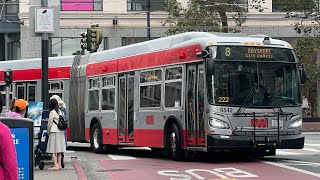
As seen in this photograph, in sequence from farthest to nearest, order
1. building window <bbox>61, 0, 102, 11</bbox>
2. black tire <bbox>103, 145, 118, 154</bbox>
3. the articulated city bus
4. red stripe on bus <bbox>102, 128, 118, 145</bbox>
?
building window <bbox>61, 0, 102, 11</bbox> → black tire <bbox>103, 145, 118, 154</bbox> → red stripe on bus <bbox>102, 128, 118, 145</bbox> → the articulated city bus

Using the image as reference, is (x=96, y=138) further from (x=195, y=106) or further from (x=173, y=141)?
(x=195, y=106)

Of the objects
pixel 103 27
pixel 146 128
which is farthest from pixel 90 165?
pixel 103 27

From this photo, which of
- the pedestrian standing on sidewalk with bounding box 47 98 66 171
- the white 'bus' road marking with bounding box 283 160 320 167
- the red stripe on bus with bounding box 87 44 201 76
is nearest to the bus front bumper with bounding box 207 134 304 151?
the white 'bus' road marking with bounding box 283 160 320 167

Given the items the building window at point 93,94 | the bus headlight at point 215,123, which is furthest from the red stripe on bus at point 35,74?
the bus headlight at point 215,123

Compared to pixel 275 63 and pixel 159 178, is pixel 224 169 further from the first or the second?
pixel 275 63

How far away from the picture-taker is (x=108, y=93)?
74.5ft

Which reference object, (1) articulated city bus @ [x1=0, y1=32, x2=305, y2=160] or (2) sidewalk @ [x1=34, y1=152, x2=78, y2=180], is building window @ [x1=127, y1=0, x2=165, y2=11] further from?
(2) sidewalk @ [x1=34, y1=152, x2=78, y2=180]

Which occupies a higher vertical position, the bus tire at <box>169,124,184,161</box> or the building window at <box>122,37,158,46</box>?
the building window at <box>122,37,158,46</box>

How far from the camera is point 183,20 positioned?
4147 centimetres

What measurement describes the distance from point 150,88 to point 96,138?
4.40m

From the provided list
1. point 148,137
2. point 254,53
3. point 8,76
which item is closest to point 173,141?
point 148,137

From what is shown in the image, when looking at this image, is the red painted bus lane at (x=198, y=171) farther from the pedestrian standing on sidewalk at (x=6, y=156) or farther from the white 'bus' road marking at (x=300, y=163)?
the pedestrian standing on sidewalk at (x=6, y=156)

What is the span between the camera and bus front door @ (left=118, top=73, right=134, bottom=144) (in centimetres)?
2125

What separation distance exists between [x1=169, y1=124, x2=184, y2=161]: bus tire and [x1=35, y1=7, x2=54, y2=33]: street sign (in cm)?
416
